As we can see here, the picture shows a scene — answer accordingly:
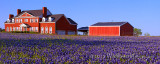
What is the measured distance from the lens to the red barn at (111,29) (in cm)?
5094

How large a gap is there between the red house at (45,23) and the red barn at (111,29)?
9889 mm

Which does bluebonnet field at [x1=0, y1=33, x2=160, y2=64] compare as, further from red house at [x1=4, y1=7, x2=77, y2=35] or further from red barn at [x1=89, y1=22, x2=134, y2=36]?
red house at [x1=4, y1=7, x2=77, y2=35]

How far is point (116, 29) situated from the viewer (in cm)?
5100

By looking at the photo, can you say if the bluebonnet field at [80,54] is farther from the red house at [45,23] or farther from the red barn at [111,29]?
the red house at [45,23]

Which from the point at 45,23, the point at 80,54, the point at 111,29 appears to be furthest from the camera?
the point at 45,23

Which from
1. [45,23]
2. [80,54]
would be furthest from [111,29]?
[80,54]

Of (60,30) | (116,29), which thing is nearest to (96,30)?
(116,29)

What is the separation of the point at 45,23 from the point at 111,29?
67.7 ft

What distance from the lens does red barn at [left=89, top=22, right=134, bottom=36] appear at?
5094 centimetres

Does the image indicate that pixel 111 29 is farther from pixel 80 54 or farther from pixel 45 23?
pixel 80 54

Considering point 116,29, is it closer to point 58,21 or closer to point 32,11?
point 58,21

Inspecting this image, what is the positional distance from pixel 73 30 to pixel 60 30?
6248 mm

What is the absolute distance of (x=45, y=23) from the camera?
59.6 m

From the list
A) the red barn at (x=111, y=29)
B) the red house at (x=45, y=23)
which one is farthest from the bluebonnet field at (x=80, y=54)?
the red house at (x=45, y=23)
